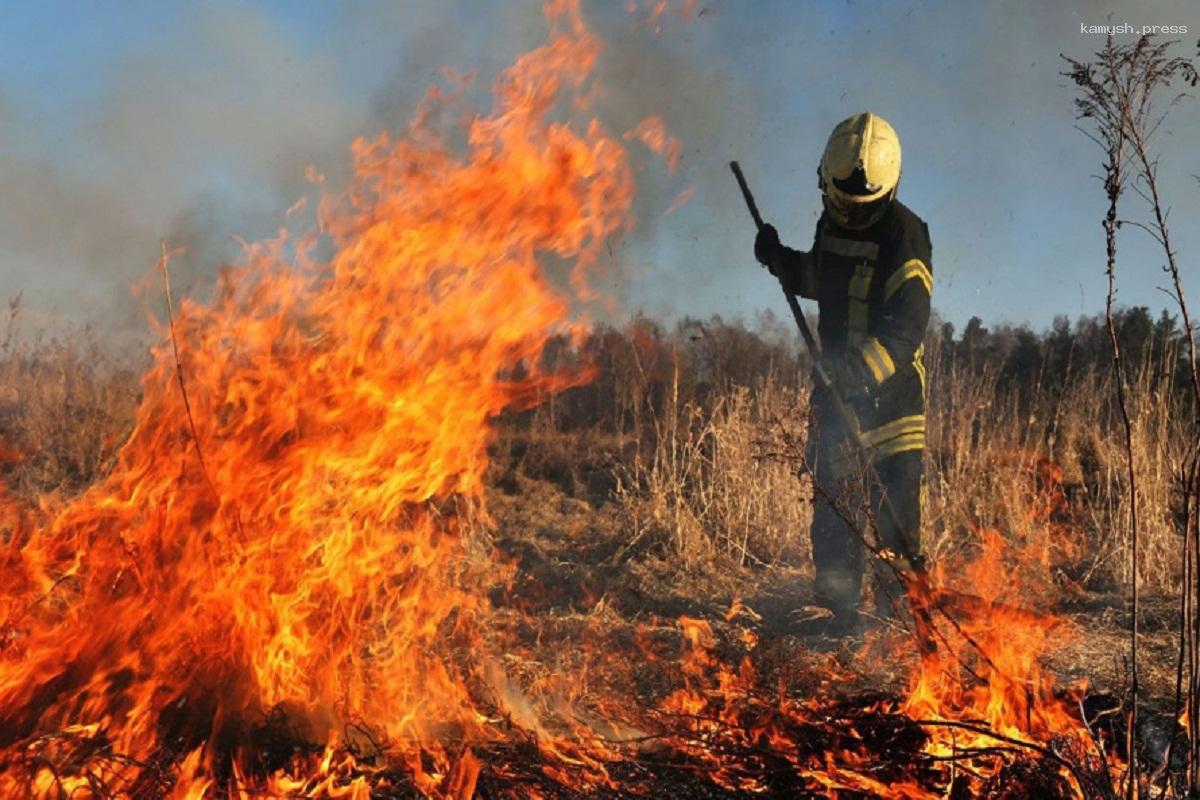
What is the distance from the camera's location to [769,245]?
498 centimetres

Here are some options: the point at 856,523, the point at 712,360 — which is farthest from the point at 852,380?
the point at 712,360

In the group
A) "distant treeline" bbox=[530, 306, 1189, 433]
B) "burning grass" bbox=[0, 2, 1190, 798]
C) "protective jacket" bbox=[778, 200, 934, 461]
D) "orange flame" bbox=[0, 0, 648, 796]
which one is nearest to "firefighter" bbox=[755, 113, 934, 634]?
"protective jacket" bbox=[778, 200, 934, 461]

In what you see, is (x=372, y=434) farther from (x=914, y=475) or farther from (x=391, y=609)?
(x=914, y=475)

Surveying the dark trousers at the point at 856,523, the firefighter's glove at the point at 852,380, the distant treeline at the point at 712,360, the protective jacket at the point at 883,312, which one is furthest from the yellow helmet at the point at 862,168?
the distant treeline at the point at 712,360

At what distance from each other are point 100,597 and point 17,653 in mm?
295

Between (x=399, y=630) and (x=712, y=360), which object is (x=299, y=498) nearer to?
(x=399, y=630)

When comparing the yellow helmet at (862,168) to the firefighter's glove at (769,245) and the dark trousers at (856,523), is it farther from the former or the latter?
the dark trousers at (856,523)

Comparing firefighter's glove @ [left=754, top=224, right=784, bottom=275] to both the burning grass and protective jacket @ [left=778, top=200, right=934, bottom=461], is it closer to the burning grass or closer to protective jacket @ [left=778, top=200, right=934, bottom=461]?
protective jacket @ [left=778, top=200, right=934, bottom=461]

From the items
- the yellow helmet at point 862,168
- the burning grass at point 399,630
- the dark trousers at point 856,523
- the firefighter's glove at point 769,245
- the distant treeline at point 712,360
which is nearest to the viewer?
the burning grass at point 399,630

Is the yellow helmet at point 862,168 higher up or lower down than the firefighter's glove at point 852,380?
higher up

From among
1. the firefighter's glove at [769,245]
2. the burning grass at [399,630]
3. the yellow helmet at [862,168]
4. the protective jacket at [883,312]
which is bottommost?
the burning grass at [399,630]

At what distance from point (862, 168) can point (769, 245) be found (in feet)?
2.46

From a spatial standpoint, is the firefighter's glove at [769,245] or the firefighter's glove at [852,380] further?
the firefighter's glove at [769,245]

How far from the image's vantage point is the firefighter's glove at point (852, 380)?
14.9ft
